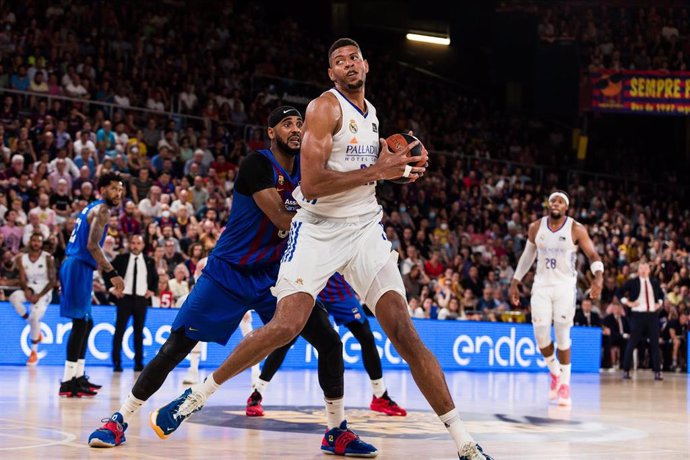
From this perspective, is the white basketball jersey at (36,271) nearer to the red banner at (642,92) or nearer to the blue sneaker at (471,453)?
the blue sneaker at (471,453)

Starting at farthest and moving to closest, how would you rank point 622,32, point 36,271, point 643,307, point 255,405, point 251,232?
point 622,32
point 643,307
point 36,271
point 255,405
point 251,232

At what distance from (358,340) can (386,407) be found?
0.70 meters

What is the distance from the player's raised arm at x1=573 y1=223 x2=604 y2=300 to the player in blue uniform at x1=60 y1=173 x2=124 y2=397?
551 centimetres

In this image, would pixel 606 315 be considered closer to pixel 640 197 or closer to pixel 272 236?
pixel 640 197

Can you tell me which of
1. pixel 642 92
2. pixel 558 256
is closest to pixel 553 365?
pixel 558 256

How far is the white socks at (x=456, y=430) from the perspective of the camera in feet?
20.2

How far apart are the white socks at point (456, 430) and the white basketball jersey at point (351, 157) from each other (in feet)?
4.48

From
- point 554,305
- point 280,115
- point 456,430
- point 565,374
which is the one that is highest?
point 280,115

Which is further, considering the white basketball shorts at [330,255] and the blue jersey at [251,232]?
the blue jersey at [251,232]

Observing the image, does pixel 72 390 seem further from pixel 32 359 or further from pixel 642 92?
pixel 642 92

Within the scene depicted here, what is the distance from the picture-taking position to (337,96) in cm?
663

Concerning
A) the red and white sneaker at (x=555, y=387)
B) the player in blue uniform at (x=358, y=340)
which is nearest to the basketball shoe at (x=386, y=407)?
the player in blue uniform at (x=358, y=340)

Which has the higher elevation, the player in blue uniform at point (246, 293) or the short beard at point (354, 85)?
the short beard at point (354, 85)

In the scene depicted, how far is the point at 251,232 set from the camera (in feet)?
24.5
